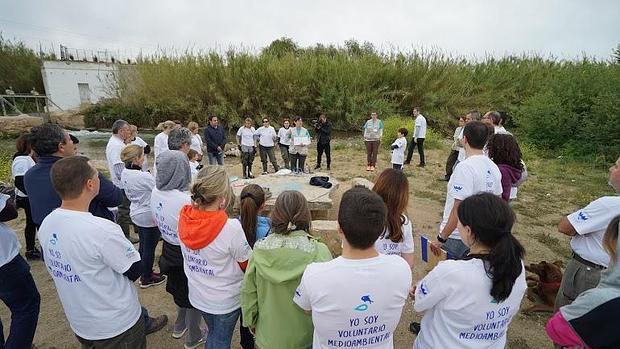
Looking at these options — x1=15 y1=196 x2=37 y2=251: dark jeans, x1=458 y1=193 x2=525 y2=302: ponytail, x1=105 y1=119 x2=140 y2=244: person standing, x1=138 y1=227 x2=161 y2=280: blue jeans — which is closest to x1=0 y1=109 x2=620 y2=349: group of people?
x1=458 y1=193 x2=525 y2=302: ponytail

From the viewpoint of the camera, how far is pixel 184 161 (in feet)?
8.11

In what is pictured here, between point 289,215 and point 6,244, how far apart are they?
73.1 inches

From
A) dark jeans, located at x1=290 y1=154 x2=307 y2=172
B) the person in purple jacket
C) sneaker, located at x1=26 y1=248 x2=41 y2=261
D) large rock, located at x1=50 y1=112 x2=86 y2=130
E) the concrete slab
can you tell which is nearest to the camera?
the person in purple jacket

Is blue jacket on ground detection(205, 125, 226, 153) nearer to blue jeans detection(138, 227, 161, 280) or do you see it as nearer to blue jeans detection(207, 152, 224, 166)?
blue jeans detection(207, 152, 224, 166)

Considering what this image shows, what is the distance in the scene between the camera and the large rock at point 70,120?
19812mm

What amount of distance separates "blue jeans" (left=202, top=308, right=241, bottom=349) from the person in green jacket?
1.00 feet

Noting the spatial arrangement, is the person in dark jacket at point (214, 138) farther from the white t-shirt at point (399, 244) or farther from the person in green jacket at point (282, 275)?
the person in green jacket at point (282, 275)

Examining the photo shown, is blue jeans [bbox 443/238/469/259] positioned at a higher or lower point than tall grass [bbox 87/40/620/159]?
lower

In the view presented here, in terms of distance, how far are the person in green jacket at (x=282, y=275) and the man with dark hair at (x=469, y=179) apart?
1.23 meters

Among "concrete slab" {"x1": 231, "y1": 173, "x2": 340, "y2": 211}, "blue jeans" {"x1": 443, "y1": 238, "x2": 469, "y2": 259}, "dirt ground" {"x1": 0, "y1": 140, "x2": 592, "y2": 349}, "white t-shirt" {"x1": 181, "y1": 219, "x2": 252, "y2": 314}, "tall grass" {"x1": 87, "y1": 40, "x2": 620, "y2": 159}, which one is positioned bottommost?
"dirt ground" {"x1": 0, "y1": 140, "x2": 592, "y2": 349}

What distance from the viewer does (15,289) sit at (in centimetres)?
218

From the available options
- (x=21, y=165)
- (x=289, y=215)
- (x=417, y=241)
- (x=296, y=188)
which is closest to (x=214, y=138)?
(x=296, y=188)

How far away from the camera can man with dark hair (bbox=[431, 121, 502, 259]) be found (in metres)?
2.43

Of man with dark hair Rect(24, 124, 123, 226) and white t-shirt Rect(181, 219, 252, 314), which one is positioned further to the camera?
man with dark hair Rect(24, 124, 123, 226)
